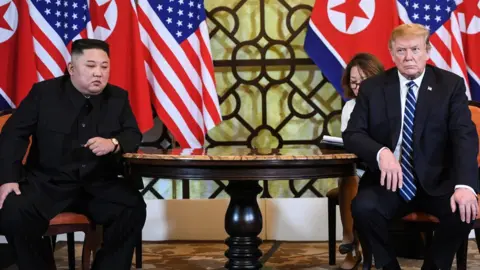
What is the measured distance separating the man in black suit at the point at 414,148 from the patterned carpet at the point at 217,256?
99cm

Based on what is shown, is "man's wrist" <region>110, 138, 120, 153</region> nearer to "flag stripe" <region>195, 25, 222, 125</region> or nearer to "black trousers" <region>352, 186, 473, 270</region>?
"black trousers" <region>352, 186, 473, 270</region>

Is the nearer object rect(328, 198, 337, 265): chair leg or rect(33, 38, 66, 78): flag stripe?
rect(328, 198, 337, 265): chair leg

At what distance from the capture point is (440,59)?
4133mm

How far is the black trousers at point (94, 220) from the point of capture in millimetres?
2754

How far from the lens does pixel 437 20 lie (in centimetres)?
417

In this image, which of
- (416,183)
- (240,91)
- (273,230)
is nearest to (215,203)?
(273,230)

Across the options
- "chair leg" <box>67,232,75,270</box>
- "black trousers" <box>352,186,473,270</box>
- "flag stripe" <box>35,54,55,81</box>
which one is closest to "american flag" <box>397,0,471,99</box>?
"black trousers" <box>352,186,473,270</box>

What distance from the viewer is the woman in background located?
3.54 m

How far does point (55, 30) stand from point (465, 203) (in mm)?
2641

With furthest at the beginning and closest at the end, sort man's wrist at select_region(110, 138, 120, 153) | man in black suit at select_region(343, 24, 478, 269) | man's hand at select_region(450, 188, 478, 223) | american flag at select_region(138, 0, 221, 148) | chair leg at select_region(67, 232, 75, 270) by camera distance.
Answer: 1. american flag at select_region(138, 0, 221, 148)
2. chair leg at select_region(67, 232, 75, 270)
3. man's wrist at select_region(110, 138, 120, 153)
4. man in black suit at select_region(343, 24, 478, 269)
5. man's hand at select_region(450, 188, 478, 223)

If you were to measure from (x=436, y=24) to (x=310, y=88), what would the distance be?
84 centimetres

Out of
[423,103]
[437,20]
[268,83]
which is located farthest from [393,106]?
[268,83]

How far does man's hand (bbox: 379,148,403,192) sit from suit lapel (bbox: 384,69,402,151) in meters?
0.17

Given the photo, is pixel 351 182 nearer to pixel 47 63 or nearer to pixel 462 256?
pixel 462 256
